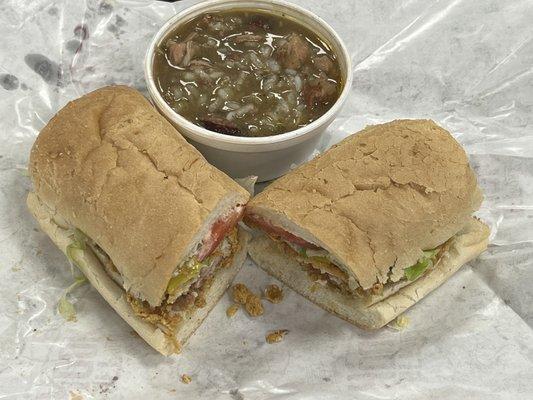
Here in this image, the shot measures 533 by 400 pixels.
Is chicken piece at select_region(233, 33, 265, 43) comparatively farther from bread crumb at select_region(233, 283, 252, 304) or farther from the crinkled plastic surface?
bread crumb at select_region(233, 283, 252, 304)

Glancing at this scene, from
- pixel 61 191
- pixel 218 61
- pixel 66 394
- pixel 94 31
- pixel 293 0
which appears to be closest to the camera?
pixel 66 394

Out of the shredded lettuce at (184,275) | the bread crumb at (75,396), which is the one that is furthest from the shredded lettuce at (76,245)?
the bread crumb at (75,396)

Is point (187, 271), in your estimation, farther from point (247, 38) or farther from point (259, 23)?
point (259, 23)

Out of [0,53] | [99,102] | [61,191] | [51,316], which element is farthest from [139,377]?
[0,53]

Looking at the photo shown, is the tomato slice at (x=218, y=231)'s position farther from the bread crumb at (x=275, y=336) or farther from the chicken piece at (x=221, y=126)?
the bread crumb at (x=275, y=336)

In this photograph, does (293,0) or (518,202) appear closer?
(518,202)

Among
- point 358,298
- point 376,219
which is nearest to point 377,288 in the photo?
point 358,298

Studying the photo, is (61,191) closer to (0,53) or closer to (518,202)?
(0,53)
